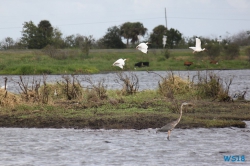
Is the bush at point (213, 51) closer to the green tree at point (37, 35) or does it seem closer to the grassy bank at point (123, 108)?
the green tree at point (37, 35)

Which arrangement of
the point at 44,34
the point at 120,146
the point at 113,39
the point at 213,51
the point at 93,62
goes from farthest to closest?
the point at 113,39 → the point at 44,34 → the point at 213,51 → the point at 93,62 → the point at 120,146

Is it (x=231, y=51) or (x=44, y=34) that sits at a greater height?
(x=44, y=34)

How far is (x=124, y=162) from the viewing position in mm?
12031

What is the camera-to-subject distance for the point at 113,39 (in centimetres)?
8088

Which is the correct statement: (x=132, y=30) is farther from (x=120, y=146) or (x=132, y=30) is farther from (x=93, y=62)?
(x=120, y=146)

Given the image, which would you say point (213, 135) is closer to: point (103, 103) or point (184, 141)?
point (184, 141)

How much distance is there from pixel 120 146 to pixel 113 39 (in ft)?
222

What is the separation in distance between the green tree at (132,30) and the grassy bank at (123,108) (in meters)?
60.1

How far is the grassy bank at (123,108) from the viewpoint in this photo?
1602cm

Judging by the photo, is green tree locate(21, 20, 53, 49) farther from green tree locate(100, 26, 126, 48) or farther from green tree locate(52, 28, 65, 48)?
green tree locate(100, 26, 126, 48)

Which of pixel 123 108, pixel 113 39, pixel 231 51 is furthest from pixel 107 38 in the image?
pixel 123 108

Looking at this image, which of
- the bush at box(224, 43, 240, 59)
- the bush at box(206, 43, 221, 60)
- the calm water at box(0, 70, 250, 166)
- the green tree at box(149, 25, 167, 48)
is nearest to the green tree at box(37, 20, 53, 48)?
the green tree at box(149, 25, 167, 48)

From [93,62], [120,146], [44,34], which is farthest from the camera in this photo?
[44,34]

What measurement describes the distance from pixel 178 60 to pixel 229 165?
46320 mm
